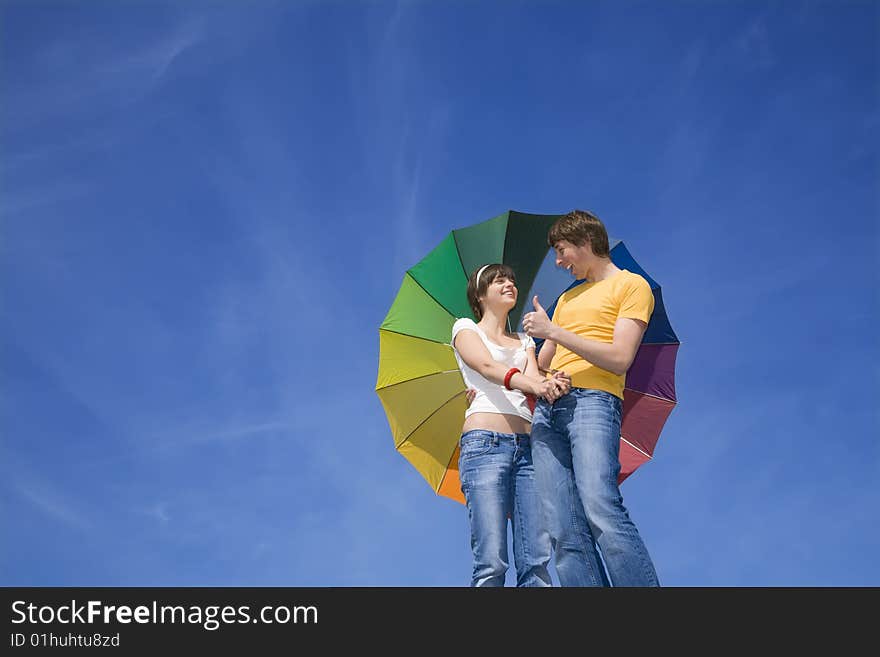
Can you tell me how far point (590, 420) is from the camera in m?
4.96

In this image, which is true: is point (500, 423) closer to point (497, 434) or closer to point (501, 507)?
point (497, 434)

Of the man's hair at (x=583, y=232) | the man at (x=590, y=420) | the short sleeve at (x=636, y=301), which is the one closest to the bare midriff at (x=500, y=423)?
the man at (x=590, y=420)

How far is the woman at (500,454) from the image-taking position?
5.44 metres

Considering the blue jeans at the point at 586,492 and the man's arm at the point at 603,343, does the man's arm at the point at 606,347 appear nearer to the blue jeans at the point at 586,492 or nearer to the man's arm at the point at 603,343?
the man's arm at the point at 603,343

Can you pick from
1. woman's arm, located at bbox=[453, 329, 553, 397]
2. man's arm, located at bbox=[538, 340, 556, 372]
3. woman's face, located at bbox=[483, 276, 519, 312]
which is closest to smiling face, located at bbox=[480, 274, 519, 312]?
woman's face, located at bbox=[483, 276, 519, 312]

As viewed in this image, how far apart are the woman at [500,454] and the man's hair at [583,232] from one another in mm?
941

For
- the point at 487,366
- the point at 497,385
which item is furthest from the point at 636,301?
the point at 497,385

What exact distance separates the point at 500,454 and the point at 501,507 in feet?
1.22

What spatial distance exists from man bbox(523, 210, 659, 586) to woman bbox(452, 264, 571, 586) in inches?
8.4
